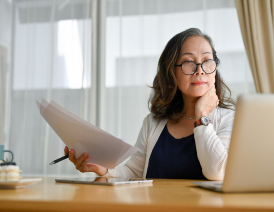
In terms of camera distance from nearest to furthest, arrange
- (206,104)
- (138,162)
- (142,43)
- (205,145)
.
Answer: (205,145) → (206,104) → (138,162) → (142,43)

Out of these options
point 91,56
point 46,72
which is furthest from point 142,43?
point 46,72

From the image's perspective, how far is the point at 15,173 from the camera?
0.82 m

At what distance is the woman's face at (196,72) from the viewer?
164cm

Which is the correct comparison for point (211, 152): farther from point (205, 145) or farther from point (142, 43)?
point (142, 43)

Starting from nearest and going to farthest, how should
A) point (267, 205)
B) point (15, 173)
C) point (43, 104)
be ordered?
point (267, 205), point (15, 173), point (43, 104)

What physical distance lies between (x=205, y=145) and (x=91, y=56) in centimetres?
221

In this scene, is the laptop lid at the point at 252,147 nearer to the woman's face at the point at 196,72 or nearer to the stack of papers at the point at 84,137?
the stack of papers at the point at 84,137

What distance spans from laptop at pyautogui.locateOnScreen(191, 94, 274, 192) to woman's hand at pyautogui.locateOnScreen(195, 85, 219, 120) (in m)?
0.80

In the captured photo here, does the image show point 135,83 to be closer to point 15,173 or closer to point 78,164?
point 78,164

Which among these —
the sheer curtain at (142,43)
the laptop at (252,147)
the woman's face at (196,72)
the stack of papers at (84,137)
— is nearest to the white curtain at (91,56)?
the sheer curtain at (142,43)

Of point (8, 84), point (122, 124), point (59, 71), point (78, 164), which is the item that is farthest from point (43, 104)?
point (8, 84)

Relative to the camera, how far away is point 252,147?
635 mm

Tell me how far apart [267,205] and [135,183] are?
0.52m

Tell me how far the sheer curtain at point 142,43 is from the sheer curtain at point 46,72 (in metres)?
0.26
